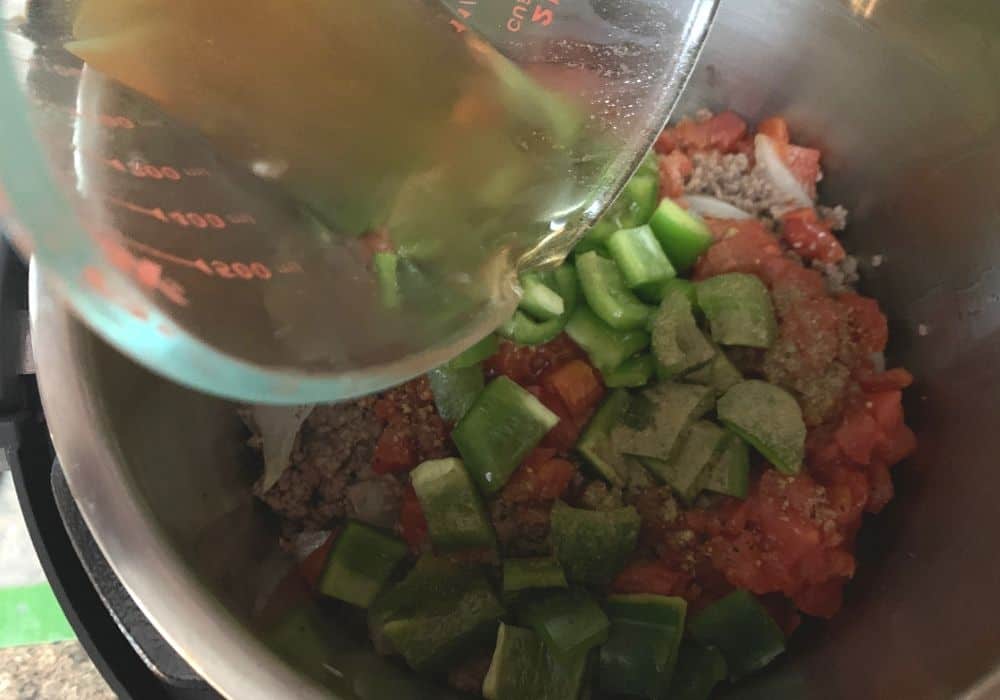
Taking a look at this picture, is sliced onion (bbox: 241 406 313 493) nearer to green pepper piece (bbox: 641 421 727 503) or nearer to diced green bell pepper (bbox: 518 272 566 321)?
diced green bell pepper (bbox: 518 272 566 321)

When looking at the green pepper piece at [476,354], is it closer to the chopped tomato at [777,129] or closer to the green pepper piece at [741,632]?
the green pepper piece at [741,632]

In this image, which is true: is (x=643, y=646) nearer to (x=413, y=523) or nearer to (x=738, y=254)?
(x=413, y=523)

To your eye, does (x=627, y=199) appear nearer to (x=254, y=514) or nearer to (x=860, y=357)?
(x=860, y=357)

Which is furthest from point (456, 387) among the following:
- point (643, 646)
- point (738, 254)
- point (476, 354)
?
point (738, 254)

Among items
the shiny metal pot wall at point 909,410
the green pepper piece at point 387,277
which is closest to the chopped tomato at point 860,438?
the shiny metal pot wall at point 909,410

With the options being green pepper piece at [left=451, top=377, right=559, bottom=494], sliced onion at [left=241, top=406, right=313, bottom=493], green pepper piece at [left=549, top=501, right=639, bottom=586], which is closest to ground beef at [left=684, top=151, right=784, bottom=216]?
green pepper piece at [left=451, top=377, right=559, bottom=494]
